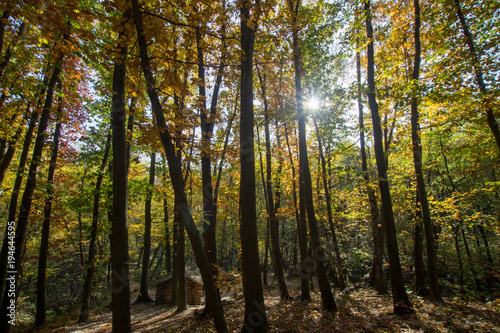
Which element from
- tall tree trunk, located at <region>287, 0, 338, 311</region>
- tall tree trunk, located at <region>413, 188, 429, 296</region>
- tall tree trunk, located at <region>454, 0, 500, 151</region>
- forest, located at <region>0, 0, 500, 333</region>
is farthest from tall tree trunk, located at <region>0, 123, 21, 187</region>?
tall tree trunk, located at <region>413, 188, 429, 296</region>

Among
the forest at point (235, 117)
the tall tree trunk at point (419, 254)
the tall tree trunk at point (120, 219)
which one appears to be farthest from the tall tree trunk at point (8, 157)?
the tall tree trunk at point (419, 254)

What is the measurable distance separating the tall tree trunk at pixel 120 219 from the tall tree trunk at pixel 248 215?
1.83 meters

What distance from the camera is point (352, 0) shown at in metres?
7.50

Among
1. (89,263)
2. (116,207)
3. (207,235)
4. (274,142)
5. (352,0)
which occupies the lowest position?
(89,263)

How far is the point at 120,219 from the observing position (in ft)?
12.6

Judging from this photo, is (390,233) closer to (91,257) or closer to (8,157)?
(91,257)

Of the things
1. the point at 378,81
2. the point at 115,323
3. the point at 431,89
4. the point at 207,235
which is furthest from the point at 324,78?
the point at 115,323

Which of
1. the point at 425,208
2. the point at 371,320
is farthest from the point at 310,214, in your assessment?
the point at 425,208

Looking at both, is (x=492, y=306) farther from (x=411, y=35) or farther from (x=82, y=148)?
(x=82, y=148)

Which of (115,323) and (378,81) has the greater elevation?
(378,81)

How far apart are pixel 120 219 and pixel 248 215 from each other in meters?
2.15

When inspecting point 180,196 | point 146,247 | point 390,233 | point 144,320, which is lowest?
point 144,320

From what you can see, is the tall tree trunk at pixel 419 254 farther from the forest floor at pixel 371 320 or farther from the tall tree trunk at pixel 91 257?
the tall tree trunk at pixel 91 257

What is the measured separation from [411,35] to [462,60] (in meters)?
4.23
